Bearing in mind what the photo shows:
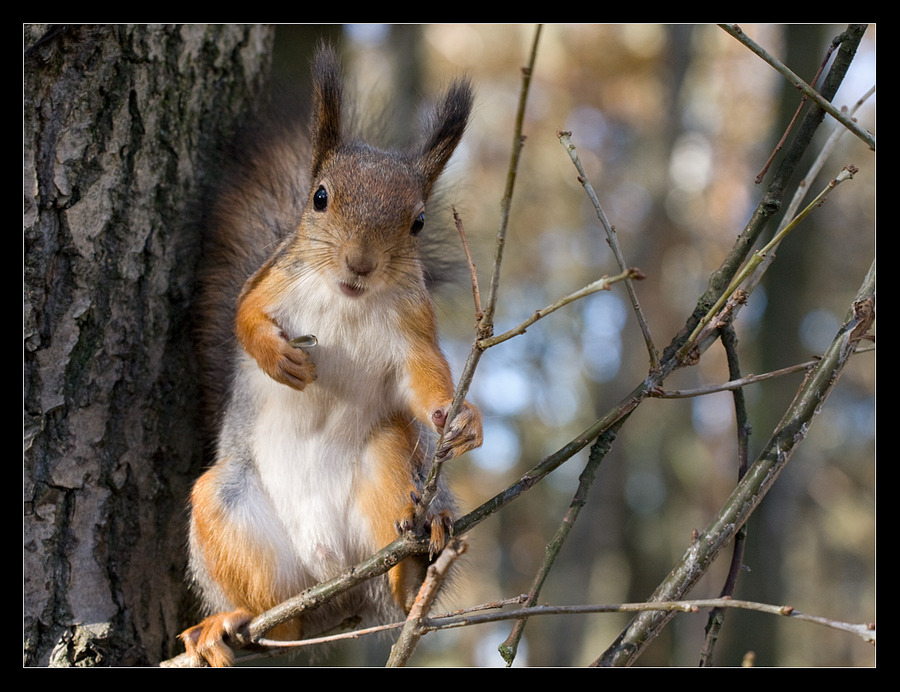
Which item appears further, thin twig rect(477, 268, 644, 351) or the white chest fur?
the white chest fur

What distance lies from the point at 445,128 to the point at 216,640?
116 cm

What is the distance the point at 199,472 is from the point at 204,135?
2.78 ft

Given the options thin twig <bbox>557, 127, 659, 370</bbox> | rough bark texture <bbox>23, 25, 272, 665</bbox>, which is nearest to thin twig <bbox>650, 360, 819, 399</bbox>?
thin twig <bbox>557, 127, 659, 370</bbox>

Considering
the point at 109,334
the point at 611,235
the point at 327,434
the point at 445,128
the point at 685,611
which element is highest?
the point at 445,128

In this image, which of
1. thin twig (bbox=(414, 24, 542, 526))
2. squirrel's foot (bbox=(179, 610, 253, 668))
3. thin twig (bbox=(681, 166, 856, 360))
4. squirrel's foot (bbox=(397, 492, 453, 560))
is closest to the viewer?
thin twig (bbox=(414, 24, 542, 526))

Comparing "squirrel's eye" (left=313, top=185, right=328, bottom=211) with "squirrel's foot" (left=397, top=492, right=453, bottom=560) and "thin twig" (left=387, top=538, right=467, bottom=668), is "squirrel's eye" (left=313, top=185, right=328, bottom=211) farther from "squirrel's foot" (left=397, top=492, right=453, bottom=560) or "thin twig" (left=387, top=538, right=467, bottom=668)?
"thin twig" (left=387, top=538, right=467, bottom=668)

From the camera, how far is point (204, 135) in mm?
2023

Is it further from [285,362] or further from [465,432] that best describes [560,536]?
[285,362]

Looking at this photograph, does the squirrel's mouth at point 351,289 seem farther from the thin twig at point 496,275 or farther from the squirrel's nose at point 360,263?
the thin twig at point 496,275

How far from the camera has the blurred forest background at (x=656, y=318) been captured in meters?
4.36

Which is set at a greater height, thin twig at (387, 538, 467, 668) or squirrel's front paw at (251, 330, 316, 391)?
squirrel's front paw at (251, 330, 316, 391)

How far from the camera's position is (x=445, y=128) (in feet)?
5.62

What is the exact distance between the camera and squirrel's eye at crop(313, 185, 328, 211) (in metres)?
1.64

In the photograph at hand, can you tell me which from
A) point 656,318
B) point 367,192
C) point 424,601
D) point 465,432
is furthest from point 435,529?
point 656,318
